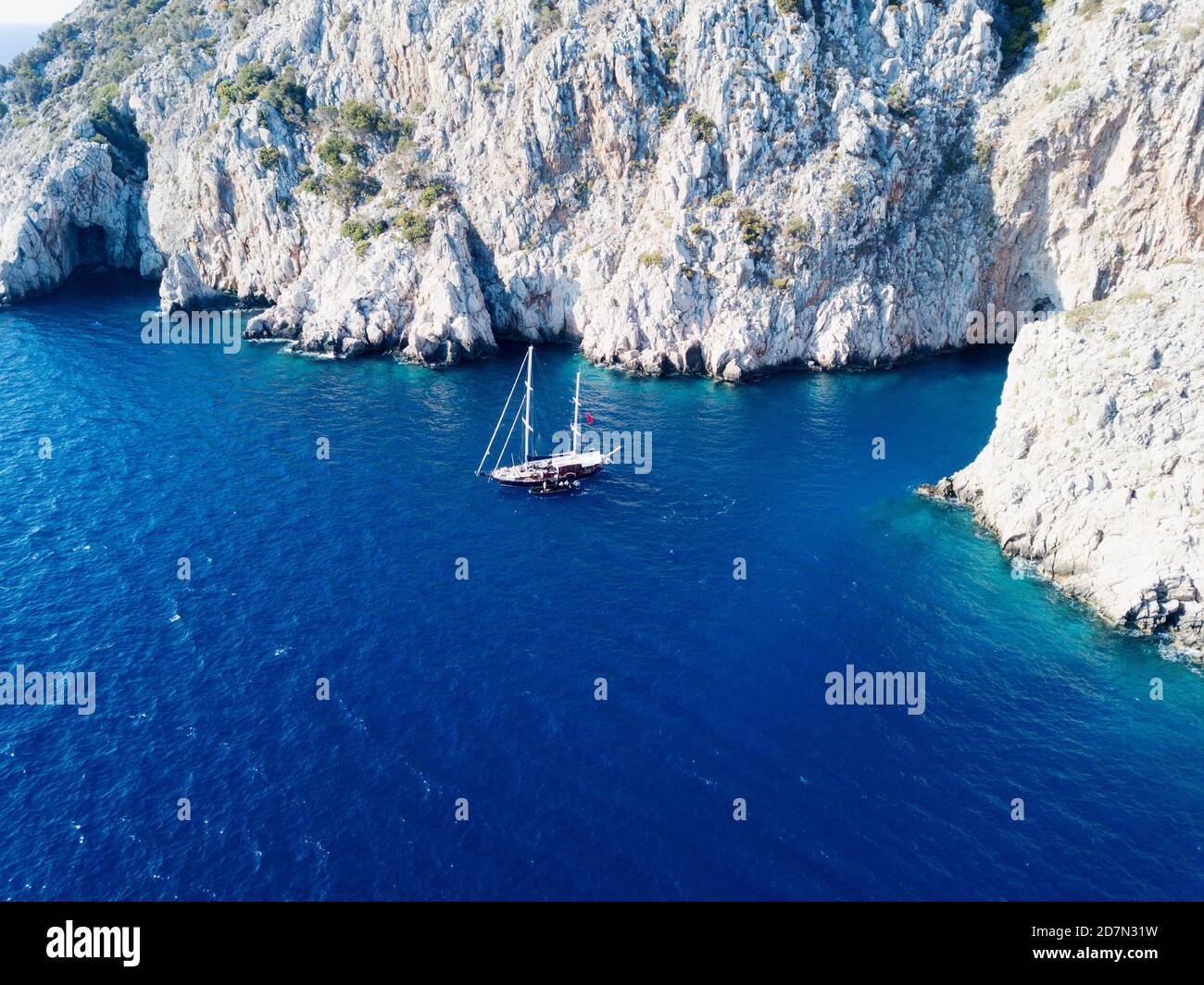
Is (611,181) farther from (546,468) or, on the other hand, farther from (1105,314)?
(1105,314)

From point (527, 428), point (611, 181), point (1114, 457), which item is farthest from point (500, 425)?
point (1114, 457)

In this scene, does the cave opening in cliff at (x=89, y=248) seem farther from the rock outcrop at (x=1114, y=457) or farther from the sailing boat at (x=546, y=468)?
the rock outcrop at (x=1114, y=457)

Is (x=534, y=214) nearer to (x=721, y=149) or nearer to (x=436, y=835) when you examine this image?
(x=721, y=149)

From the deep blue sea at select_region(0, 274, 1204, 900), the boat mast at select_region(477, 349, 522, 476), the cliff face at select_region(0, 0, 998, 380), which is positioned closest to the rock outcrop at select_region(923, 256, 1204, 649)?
the deep blue sea at select_region(0, 274, 1204, 900)

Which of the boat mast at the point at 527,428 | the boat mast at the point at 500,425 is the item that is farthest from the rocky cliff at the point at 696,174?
the boat mast at the point at 527,428

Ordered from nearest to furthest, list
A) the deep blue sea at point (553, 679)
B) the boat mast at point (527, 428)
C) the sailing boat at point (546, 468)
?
the deep blue sea at point (553, 679) → the sailing boat at point (546, 468) → the boat mast at point (527, 428)

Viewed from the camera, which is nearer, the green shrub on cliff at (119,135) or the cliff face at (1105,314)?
the cliff face at (1105,314)
